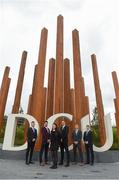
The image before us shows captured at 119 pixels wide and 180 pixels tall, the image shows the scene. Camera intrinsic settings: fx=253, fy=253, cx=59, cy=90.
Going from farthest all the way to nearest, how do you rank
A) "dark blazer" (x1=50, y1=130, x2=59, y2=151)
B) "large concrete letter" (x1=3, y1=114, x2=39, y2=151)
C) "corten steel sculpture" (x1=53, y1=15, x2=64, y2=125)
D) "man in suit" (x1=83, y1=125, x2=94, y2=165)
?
"corten steel sculpture" (x1=53, y1=15, x2=64, y2=125) → "large concrete letter" (x1=3, y1=114, x2=39, y2=151) → "man in suit" (x1=83, y1=125, x2=94, y2=165) → "dark blazer" (x1=50, y1=130, x2=59, y2=151)

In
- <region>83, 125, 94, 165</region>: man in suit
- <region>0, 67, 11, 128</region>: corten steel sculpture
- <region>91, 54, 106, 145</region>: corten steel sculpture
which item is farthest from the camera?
<region>0, 67, 11, 128</region>: corten steel sculpture

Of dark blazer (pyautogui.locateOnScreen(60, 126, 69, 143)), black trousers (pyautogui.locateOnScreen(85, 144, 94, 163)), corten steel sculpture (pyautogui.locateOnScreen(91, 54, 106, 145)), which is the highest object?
corten steel sculpture (pyautogui.locateOnScreen(91, 54, 106, 145))

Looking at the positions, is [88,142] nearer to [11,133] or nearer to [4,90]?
[11,133]

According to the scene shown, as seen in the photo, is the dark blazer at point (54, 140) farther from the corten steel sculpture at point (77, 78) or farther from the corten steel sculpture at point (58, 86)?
the corten steel sculpture at point (77, 78)

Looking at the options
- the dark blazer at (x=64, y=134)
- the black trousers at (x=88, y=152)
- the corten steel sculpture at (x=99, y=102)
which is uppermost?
the corten steel sculpture at (x=99, y=102)

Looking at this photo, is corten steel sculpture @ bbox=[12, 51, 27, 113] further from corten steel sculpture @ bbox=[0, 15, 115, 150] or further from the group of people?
the group of people

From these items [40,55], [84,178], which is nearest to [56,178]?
[84,178]

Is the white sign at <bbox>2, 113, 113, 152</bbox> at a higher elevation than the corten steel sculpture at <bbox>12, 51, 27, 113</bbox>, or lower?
lower

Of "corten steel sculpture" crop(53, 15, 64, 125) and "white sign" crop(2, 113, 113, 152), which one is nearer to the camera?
"white sign" crop(2, 113, 113, 152)

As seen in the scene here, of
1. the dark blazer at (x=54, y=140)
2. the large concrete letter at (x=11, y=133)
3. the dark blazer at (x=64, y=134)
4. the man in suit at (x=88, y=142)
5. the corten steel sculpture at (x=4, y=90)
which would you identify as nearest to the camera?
the dark blazer at (x=54, y=140)

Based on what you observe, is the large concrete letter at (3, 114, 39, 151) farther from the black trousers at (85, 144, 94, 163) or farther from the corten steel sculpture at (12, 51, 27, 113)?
the corten steel sculpture at (12, 51, 27, 113)

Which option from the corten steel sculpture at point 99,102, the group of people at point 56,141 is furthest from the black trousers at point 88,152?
the corten steel sculpture at point 99,102

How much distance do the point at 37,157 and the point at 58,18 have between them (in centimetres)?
647

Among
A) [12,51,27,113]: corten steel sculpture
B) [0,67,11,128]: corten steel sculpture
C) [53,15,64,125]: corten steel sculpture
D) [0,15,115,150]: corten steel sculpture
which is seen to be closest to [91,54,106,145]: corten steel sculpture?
[0,15,115,150]: corten steel sculpture
